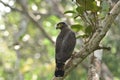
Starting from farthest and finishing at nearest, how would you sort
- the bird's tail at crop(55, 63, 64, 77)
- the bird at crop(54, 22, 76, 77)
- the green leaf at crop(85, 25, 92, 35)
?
1. the green leaf at crop(85, 25, 92, 35)
2. the bird at crop(54, 22, 76, 77)
3. the bird's tail at crop(55, 63, 64, 77)

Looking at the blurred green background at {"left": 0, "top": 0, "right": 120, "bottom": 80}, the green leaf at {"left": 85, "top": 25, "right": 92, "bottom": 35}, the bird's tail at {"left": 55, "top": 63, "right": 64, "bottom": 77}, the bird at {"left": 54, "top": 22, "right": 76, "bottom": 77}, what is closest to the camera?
the bird's tail at {"left": 55, "top": 63, "right": 64, "bottom": 77}

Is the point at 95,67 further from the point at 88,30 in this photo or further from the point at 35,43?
the point at 35,43

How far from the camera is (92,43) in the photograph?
4012mm

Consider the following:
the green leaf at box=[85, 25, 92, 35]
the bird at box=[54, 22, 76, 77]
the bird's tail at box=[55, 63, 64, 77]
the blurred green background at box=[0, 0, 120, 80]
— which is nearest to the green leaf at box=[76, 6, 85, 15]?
the green leaf at box=[85, 25, 92, 35]

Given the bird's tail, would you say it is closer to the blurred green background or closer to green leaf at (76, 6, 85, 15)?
green leaf at (76, 6, 85, 15)

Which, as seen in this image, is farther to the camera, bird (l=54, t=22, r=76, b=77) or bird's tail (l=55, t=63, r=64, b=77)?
bird (l=54, t=22, r=76, b=77)

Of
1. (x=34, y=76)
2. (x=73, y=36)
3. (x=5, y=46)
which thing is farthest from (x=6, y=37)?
(x=73, y=36)

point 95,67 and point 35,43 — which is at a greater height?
point 95,67

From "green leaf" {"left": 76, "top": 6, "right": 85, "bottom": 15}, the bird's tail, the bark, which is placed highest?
"green leaf" {"left": 76, "top": 6, "right": 85, "bottom": 15}

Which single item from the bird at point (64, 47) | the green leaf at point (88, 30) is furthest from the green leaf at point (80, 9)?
the bird at point (64, 47)

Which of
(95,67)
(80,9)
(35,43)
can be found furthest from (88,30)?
(35,43)

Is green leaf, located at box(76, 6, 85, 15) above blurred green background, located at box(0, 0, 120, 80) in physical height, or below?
above

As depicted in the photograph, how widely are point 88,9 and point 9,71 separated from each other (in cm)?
769

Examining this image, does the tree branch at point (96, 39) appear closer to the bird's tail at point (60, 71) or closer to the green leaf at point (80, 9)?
the bird's tail at point (60, 71)
